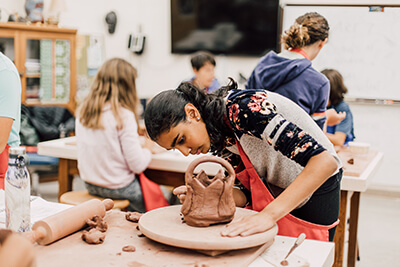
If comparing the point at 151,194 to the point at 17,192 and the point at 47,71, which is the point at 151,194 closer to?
the point at 17,192

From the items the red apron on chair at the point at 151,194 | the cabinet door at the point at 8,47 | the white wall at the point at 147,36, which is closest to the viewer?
Result: the red apron on chair at the point at 151,194

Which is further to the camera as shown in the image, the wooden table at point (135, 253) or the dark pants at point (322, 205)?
the dark pants at point (322, 205)

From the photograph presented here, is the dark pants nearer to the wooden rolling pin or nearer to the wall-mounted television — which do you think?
the wooden rolling pin

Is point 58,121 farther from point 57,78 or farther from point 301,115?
point 301,115

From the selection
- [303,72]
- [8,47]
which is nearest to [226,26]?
[8,47]

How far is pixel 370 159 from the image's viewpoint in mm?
2879

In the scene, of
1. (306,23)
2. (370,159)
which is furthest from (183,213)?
(370,159)

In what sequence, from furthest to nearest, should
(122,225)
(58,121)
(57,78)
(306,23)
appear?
(57,78)
(58,121)
(306,23)
(122,225)

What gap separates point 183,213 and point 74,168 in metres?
2.03

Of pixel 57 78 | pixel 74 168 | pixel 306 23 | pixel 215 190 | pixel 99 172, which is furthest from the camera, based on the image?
pixel 57 78

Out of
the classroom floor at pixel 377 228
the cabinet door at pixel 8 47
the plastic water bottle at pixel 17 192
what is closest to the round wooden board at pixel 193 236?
the plastic water bottle at pixel 17 192

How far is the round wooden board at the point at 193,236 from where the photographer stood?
1195 mm

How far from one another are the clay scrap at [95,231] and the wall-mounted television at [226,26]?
13.3 feet

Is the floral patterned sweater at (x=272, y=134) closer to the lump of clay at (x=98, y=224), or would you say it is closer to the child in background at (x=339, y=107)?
the lump of clay at (x=98, y=224)
